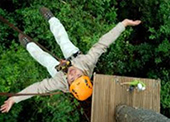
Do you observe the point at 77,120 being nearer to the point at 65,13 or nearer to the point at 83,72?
the point at 83,72

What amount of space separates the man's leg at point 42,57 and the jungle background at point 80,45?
1.05ft

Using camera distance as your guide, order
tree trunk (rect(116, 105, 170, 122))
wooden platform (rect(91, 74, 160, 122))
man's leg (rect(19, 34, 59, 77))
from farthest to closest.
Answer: man's leg (rect(19, 34, 59, 77)) → wooden platform (rect(91, 74, 160, 122)) → tree trunk (rect(116, 105, 170, 122))

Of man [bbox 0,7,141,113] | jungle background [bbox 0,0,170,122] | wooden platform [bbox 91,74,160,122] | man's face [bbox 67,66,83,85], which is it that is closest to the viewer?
wooden platform [bbox 91,74,160,122]

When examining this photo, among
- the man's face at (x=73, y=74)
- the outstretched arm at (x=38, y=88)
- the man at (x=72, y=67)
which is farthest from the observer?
the outstretched arm at (x=38, y=88)

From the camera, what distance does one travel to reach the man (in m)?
4.36

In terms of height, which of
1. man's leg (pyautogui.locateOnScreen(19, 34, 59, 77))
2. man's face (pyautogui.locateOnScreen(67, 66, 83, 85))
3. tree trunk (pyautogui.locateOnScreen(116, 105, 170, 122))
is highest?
man's leg (pyautogui.locateOnScreen(19, 34, 59, 77))

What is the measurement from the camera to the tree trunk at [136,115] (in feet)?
9.97

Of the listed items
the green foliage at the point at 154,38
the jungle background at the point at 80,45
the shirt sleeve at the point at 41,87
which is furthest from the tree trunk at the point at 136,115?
the green foliage at the point at 154,38

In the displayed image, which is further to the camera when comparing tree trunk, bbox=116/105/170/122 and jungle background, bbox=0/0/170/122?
jungle background, bbox=0/0/170/122

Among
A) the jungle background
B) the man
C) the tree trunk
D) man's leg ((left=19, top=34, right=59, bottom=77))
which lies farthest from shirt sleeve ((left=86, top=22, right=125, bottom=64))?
the tree trunk

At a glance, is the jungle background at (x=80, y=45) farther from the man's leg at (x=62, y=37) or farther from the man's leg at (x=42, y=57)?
the man's leg at (x=62, y=37)

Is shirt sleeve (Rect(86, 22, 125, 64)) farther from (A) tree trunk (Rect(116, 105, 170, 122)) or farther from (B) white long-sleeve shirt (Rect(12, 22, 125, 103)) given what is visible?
(A) tree trunk (Rect(116, 105, 170, 122))

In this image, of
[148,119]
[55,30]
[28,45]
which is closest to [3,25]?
[28,45]

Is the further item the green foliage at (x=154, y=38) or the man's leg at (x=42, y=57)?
the green foliage at (x=154, y=38)
